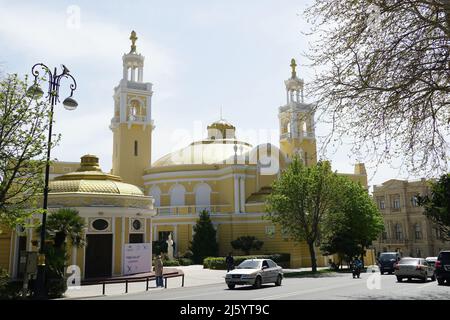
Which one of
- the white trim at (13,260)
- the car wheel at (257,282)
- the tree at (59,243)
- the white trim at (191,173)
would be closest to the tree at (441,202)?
the car wheel at (257,282)

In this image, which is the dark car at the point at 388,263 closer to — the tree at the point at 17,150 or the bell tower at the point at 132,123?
the tree at the point at 17,150

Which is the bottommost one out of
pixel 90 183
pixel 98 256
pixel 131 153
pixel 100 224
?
pixel 98 256

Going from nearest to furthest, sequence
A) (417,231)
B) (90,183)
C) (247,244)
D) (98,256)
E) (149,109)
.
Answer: (98,256), (90,183), (247,244), (149,109), (417,231)

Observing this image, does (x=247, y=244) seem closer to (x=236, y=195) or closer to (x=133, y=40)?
(x=236, y=195)

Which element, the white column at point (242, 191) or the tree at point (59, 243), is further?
the white column at point (242, 191)

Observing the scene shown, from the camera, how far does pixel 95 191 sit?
28.8 meters

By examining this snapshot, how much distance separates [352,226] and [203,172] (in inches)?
810

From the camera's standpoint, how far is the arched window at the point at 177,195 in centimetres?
5357

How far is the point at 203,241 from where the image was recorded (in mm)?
44375

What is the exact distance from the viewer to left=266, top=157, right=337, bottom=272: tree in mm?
34094

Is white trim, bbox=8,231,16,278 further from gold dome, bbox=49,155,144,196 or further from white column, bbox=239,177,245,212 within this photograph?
white column, bbox=239,177,245,212

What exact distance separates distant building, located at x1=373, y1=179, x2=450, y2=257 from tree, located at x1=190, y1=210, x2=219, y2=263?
119ft

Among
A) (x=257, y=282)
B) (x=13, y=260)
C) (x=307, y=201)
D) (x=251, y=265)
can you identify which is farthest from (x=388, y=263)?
(x=13, y=260)

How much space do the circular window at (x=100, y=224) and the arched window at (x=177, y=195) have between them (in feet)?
84.0
